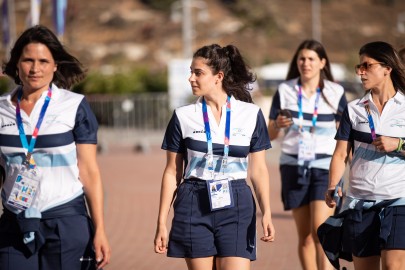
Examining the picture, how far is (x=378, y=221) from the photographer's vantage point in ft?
19.4

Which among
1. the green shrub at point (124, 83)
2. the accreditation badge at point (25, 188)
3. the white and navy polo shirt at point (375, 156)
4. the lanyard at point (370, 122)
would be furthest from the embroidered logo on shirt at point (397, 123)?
the green shrub at point (124, 83)

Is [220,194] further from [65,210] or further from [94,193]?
[65,210]

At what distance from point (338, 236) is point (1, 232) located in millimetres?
2295

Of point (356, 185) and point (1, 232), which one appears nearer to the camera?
point (1, 232)

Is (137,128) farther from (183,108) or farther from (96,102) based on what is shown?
(183,108)

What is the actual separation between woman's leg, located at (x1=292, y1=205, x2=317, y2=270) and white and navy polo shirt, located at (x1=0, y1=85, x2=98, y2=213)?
11.5ft

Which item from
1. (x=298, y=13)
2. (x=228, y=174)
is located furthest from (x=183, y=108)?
(x=298, y=13)

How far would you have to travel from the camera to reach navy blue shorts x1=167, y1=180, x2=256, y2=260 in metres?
5.71

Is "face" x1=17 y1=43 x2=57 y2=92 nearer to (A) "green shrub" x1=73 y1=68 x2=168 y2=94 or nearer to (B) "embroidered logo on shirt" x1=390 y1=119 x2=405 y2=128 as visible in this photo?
(B) "embroidered logo on shirt" x1=390 y1=119 x2=405 y2=128

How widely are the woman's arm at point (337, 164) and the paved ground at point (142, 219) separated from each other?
3.07m

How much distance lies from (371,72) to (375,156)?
55 cm

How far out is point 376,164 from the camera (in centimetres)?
598

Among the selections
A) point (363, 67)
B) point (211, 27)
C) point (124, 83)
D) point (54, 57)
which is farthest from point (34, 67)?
point (211, 27)

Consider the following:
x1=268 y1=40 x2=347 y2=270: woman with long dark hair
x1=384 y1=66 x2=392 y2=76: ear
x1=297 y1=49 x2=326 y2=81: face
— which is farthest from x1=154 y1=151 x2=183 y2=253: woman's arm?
x1=297 y1=49 x2=326 y2=81: face
